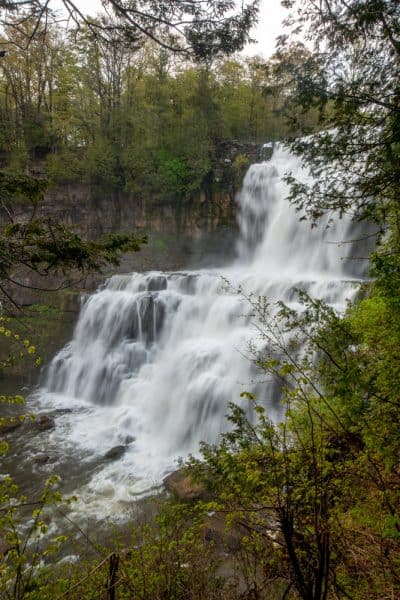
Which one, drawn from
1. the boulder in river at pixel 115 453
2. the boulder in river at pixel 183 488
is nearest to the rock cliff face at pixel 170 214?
the boulder in river at pixel 115 453

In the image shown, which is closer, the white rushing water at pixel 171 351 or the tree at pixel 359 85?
the tree at pixel 359 85

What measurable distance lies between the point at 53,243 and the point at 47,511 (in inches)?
285

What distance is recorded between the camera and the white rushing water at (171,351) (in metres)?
10.5

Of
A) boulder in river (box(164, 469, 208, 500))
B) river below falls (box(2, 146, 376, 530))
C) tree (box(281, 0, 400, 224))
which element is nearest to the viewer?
tree (box(281, 0, 400, 224))

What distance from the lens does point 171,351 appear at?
47.5 feet

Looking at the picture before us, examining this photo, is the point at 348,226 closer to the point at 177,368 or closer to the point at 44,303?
the point at 177,368

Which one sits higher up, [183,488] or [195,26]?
[195,26]

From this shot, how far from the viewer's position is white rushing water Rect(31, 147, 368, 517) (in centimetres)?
1053

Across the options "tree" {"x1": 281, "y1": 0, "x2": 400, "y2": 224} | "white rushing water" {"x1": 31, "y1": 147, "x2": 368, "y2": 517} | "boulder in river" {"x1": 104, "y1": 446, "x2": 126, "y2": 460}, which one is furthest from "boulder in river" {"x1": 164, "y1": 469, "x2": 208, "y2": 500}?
"tree" {"x1": 281, "y1": 0, "x2": 400, "y2": 224}

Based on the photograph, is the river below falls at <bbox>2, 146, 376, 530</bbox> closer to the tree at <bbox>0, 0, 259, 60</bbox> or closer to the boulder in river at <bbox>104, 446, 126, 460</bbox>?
the boulder in river at <bbox>104, 446, 126, 460</bbox>

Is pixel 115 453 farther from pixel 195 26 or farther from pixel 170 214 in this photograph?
pixel 170 214

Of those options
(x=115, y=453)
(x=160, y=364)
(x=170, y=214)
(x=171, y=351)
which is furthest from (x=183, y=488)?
(x=170, y=214)

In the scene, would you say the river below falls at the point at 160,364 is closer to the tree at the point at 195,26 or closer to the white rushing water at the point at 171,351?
the white rushing water at the point at 171,351

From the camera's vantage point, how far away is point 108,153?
21562mm
